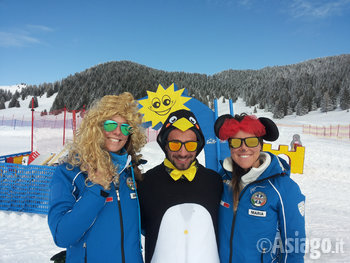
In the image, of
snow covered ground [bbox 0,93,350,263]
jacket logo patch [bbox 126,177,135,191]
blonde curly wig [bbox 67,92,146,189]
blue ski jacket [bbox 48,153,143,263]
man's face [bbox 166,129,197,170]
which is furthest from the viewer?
snow covered ground [bbox 0,93,350,263]

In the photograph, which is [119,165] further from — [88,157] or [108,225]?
[108,225]

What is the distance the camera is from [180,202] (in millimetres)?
1938

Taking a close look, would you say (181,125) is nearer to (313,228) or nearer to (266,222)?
(266,222)

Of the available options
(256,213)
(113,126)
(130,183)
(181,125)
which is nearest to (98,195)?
(130,183)

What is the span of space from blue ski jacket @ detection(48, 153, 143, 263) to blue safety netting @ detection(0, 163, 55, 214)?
490cm

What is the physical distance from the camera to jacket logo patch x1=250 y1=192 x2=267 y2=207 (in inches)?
Result: 73.2

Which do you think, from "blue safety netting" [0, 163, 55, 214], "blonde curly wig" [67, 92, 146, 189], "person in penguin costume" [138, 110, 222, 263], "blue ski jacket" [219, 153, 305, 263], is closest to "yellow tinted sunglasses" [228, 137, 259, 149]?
"blue ski jacket" [219, 153, 305, 263]

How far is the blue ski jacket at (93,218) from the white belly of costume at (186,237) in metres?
0.20

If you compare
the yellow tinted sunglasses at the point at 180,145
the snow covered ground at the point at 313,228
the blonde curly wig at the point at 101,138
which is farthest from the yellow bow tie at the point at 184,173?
the snow covered ground at the point at 313,228

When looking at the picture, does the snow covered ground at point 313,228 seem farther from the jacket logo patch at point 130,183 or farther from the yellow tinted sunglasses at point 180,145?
the yellow tinted sunglasses at point 180,145

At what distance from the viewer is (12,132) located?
27828mm

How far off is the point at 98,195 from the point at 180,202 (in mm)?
681

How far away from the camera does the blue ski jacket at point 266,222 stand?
179cm

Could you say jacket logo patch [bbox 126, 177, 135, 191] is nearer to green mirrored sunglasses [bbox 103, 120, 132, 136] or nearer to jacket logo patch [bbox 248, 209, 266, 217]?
green mirrored sunglasses [bbox 103, 120, 132, 136]
